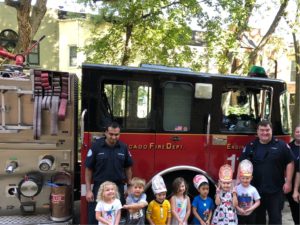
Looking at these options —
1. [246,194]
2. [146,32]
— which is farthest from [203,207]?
[146,32]

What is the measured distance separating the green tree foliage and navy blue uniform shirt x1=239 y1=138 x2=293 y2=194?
589cm

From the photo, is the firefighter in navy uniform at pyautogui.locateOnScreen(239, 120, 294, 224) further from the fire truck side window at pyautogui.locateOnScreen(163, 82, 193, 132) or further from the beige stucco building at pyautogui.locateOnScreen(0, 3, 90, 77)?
the beige stucco building at pyautogui.locateOnScreen(0, 3, 90, 77)

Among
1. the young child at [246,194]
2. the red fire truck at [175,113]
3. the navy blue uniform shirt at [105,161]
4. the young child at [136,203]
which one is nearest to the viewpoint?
the young child at [136,203]

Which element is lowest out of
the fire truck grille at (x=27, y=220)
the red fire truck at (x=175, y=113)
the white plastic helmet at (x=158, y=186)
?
the fire truck grille at (x=27, y=220)

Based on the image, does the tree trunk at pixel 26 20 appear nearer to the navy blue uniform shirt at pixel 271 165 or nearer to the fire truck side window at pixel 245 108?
the fire truck side window at pixel 245 108

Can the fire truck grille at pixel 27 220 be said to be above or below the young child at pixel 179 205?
below

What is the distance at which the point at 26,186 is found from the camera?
4.84 metres

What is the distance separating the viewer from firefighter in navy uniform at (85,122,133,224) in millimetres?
4492

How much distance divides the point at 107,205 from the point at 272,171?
2.03 metres

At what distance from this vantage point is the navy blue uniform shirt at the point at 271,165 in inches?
188

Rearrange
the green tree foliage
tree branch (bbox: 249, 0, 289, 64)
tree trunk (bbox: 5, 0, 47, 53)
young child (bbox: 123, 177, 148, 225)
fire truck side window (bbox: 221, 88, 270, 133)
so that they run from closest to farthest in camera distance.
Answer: young child (bbox: 123, 177, 148, 225), fire truck side window (bbox: 221, 88, 270, 133), tree trunk (bbox: 5, 0, 47, 53), the green tree foliage, tree branch (bbox: 249, 0, 289, 64)

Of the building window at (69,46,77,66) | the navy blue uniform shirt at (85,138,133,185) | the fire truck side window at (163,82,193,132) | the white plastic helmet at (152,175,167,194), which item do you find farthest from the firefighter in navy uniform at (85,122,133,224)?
the building window at (69,46,77,66)

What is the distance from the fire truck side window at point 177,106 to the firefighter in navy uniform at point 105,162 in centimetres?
83

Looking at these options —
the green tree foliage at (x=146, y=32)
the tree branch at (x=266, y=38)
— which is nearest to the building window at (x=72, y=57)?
the green tree foliage at (x=146, y=32)
